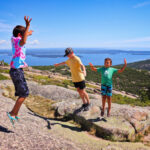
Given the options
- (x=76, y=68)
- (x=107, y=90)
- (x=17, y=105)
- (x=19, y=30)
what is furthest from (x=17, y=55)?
(x=107, y=90)

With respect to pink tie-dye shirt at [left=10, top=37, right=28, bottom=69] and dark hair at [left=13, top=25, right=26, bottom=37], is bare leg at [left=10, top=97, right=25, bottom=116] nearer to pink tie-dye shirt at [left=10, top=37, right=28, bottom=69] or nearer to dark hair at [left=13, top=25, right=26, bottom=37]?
pink tie-dye shirt at [left=10, top=37, right=28, bottom=69]

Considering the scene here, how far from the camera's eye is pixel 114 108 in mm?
8406

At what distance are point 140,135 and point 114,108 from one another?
182 cm

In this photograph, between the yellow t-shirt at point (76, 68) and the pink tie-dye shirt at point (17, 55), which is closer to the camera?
the pink tie-dye shirt at point (17, 55)

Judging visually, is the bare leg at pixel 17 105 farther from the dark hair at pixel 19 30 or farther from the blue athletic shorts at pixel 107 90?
the blue athletic shorts at pixel 107 90

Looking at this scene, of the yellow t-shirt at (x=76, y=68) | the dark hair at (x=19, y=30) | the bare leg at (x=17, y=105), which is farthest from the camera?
the yellow t-shirt at (x=76, y=68)

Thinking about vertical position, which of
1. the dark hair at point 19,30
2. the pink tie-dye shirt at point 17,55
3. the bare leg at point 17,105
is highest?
the dark hair at point 19,30

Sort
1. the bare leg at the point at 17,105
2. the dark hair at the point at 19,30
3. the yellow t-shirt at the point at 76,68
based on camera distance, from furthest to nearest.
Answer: the yellow t-shirt at the point at 76,68, the bare leg at the point at 17,105, the dark hair at the point at 19,30

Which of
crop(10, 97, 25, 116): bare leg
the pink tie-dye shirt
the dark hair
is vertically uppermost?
the dark hair

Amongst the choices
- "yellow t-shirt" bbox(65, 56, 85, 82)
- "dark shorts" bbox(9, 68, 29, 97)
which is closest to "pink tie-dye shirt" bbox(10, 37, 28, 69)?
"dark shorts" bbox(9, 68, 29, 97)

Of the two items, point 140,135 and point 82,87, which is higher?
point 82,87

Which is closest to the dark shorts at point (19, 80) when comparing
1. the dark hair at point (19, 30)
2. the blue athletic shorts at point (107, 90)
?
the dark hair at point (19, 30)

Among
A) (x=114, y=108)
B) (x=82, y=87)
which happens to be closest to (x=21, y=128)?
(x=82, y=87)

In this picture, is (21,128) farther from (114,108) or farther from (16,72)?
(114,108)
